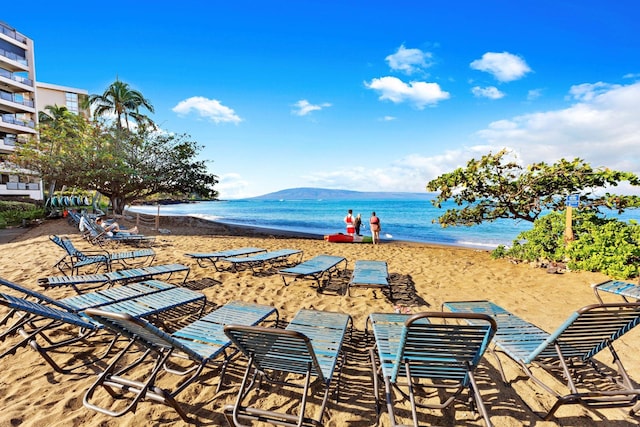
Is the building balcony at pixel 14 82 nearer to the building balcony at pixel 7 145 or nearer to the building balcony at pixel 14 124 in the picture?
the building balcony at pixel 14 124

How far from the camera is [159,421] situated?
259 centimetres

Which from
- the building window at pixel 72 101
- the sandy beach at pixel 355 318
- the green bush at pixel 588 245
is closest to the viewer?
the sandy beach at pixel 355 318

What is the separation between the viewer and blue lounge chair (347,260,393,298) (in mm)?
5449

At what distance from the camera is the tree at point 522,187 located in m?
9.28

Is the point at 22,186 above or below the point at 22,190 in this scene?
above

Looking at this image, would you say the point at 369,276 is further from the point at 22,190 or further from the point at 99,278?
the point at 22,190

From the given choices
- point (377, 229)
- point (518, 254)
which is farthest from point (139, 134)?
point (518, 254)

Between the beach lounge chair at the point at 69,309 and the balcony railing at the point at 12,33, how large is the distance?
131 ft

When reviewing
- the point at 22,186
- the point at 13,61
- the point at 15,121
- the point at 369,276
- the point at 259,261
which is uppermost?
the point at 13,61

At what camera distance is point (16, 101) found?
1227 inches

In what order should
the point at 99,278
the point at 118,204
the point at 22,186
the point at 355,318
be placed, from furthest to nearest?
the point at 22,186 < the point at 118,204 < the point at 99,278 < the point at 355,318

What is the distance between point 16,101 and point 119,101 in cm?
1265

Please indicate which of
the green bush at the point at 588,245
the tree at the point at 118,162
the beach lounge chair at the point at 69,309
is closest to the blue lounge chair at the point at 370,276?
the beach lounge chair at the point at 69,309

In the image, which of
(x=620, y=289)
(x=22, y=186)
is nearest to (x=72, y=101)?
(x=22, y=186)
